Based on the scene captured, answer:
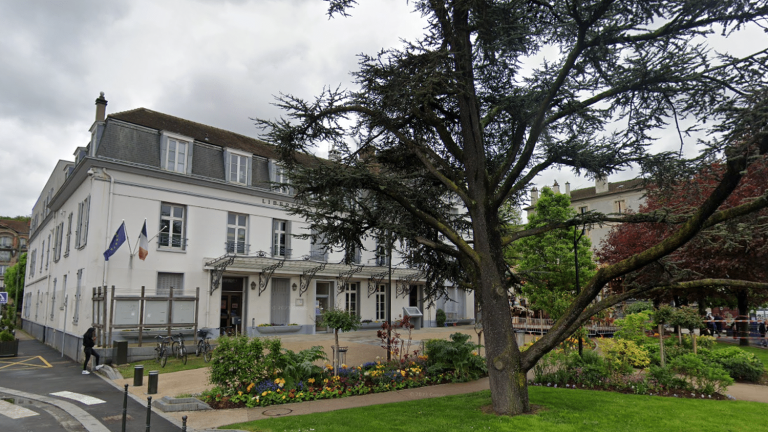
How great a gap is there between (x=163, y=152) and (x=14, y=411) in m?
12.9

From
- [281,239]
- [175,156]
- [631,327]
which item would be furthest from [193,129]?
[631,327]

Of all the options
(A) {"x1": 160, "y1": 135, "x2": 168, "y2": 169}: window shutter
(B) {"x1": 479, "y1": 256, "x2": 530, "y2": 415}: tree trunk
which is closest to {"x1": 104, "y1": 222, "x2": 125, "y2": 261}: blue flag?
(A) {"x1": 160, "y1": 135, "x2": 168, "y2": 169}: window shutter

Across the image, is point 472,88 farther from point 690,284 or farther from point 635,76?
point 690,284

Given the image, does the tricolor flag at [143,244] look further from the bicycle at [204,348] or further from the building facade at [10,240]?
the building facade at [10,240]

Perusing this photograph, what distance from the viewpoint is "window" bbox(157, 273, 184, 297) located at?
65.3 feet

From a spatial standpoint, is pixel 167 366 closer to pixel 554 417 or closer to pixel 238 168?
pixel 238 168

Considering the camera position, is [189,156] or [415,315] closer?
[189,156]

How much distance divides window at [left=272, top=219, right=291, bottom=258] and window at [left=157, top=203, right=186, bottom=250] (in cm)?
475

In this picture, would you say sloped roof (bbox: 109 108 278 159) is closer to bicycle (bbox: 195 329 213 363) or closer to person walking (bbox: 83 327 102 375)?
bicycle (bbox: 195 329 213 363)

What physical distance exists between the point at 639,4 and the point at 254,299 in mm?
Result: 20496

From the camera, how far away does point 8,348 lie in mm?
19312

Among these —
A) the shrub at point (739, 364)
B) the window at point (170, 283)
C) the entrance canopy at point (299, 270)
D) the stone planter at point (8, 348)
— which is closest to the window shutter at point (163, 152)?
the entrance canopy at point (299, 270)

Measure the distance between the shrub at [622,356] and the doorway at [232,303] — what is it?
16.6m

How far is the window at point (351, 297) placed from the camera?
2761 centimetres
